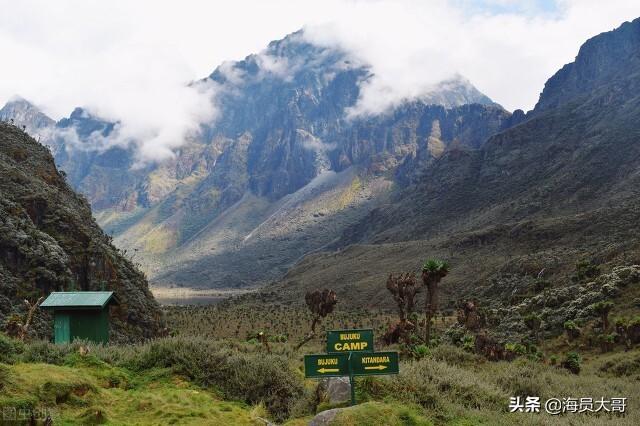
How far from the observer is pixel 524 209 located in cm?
11525

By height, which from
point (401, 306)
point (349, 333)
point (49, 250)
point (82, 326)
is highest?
point (49, 250)

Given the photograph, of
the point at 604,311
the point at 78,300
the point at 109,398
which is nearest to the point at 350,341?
the point at 109,398

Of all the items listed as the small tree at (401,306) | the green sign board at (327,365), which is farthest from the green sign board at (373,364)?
the small tree at (401,306)

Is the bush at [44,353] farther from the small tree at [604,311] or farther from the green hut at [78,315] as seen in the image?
the small tree at [604,311]

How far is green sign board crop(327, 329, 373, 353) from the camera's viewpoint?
40.6ft

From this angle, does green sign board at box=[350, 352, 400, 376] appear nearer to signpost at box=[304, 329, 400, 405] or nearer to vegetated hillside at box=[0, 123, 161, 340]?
signpost at box=[304, 329, 400, 405]

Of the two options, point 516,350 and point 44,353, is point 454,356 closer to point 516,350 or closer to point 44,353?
point 516,350

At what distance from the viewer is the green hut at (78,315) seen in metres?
20.0

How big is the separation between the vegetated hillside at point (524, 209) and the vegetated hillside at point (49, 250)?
40.4 meters

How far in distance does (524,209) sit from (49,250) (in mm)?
104363

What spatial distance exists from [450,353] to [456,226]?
11557 centimetres

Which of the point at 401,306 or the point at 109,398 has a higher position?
the point at 109,398

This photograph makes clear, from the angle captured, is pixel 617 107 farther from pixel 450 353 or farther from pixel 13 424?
pixel 13 424

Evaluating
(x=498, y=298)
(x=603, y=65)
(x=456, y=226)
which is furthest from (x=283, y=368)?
(x=603, y=65)
